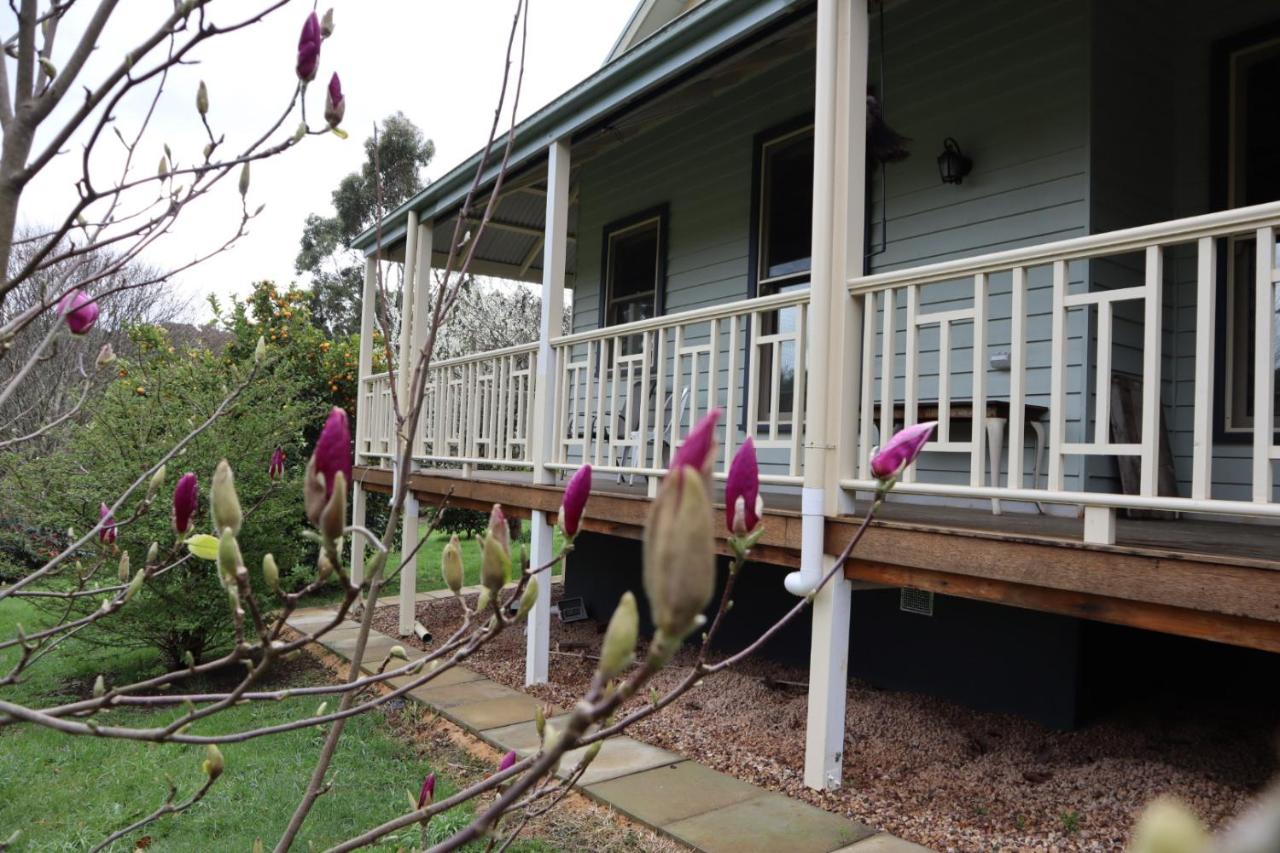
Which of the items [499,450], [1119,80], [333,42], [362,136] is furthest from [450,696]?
[362,136]

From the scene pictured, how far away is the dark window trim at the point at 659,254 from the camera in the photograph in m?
7.92

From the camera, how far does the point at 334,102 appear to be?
142 centimetres

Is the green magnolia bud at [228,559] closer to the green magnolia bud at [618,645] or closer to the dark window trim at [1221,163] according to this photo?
the green magnolia bud at [618,645]

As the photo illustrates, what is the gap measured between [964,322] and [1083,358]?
788 millimetres

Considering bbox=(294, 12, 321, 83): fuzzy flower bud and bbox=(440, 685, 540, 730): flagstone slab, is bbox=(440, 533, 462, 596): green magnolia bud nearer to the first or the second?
bbox=(294, 12, 321, 83): fuzzy flower bud

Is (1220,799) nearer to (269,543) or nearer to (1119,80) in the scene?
(1119,80)

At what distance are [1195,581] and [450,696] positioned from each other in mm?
4400

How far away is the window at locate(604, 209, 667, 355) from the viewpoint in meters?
8.04

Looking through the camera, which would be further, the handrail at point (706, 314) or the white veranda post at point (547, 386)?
the white veranda post at point (547, 386)

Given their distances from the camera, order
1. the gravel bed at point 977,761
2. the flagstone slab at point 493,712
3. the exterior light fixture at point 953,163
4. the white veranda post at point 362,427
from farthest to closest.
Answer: the white veranda post at point 362,427 < the exterior light fixture at point 953,163 < the flagstone slab at point 493,712 < the gravel bed at point 977,761

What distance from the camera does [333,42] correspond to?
1.59m

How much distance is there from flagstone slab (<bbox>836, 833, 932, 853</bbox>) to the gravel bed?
0.11 metres

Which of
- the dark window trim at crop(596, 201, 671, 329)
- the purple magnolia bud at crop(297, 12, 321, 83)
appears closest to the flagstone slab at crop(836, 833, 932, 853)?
the purple magnolia bud at crop(297, 12, 321, 83)

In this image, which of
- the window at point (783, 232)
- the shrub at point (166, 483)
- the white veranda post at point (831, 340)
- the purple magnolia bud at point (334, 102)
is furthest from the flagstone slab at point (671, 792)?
the shrub at point (166, 483)
